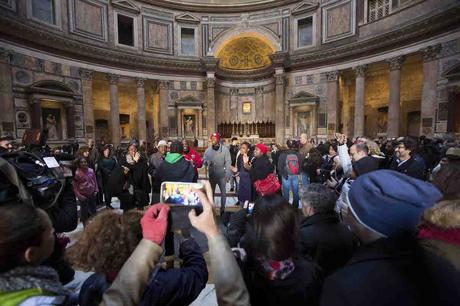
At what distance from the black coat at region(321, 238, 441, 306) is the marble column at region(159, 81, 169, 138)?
2045 centimetres

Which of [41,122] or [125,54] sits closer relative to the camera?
[41,122]

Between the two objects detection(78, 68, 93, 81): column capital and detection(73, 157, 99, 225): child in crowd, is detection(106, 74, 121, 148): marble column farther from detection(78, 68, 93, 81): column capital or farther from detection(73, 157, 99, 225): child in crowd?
detection(73, 157, 99, 225): child in crowd

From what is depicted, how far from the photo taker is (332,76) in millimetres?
18609

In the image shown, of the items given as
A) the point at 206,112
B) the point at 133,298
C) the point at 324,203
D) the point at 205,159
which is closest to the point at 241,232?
the point at 324,203

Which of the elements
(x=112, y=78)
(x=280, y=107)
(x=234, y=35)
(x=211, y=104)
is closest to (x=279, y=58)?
(x=280, y=107)

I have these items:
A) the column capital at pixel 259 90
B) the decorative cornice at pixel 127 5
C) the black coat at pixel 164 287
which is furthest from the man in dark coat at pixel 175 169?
the column capital at pixel 259 90

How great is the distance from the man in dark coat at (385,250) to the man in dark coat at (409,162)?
3.41 metres

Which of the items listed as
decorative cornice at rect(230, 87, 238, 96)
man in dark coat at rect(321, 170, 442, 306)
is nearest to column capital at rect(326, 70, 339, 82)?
decorative cornice at rect(230, 87, 238, 96)

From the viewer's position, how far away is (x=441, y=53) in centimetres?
1359

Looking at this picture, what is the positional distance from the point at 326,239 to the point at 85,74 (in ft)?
63.5

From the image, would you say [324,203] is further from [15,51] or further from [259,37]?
[259,37]

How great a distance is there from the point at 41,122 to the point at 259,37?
1736 centimetres

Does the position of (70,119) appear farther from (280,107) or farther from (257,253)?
(257,253)

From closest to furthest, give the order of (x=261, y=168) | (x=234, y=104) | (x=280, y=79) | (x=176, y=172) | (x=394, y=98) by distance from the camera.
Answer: (x=176, y=172), (x=261, y=168), (x=394, y=98), (x=280, y=79), (x=234, y=104)
